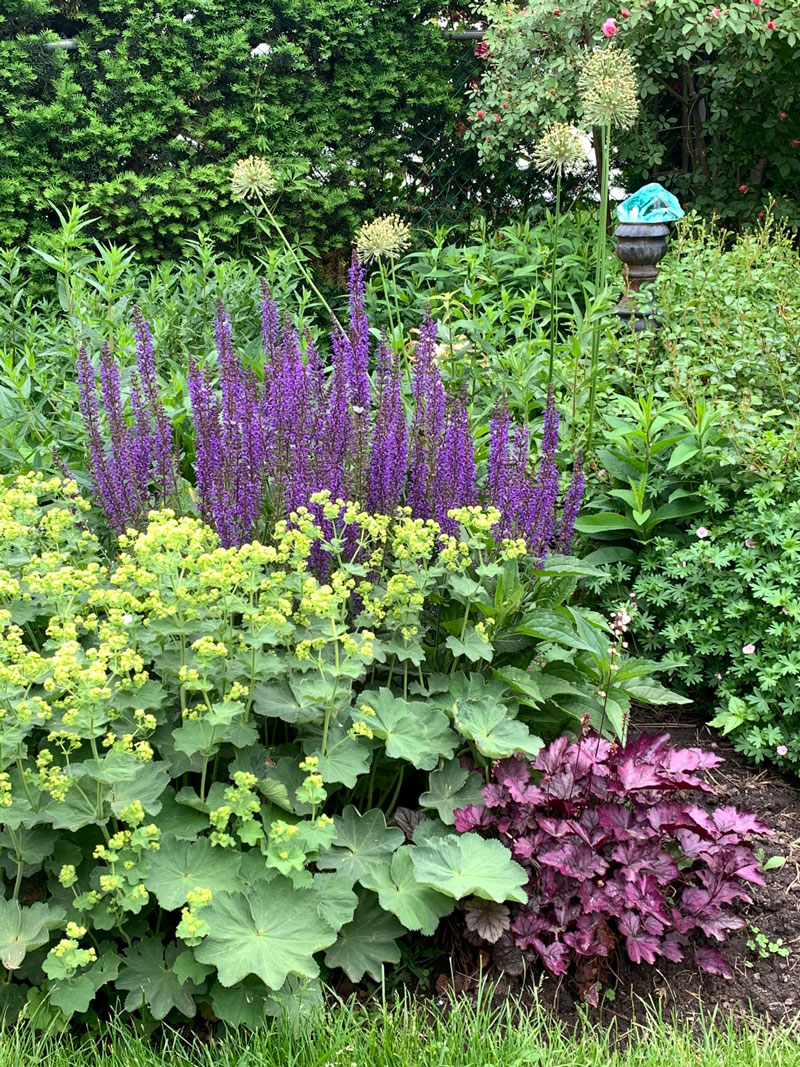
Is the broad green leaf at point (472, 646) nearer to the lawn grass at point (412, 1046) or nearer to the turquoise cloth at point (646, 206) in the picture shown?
the lawn grass at point (412, 1046)

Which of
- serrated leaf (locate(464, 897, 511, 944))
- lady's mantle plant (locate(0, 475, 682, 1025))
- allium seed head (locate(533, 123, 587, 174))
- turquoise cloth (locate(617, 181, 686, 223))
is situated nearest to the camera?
lady's mantle plant (locate(0, 475, 682, 1025))

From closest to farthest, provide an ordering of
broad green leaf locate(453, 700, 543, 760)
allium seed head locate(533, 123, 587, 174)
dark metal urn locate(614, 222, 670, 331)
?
broad green leaf locate(453, 700, 543, 760)
allium seed head locate(533, 123, 587, 174)
dark metal urn locate(614, 222, 670, 331)

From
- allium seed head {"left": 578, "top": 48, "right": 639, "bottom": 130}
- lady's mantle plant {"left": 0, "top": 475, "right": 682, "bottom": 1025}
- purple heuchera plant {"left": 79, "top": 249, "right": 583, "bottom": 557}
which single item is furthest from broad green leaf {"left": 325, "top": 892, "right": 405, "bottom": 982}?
allium seed head {"left": 578, "top": 48, "right": 639, "bottom": 130}

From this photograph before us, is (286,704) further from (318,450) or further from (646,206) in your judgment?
(646,206)

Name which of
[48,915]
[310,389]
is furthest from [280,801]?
[310,389]

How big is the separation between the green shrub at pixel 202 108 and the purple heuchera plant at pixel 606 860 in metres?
4.49

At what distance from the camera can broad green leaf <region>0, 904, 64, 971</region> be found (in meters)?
2.29

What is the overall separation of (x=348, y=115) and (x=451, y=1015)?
6273 mm

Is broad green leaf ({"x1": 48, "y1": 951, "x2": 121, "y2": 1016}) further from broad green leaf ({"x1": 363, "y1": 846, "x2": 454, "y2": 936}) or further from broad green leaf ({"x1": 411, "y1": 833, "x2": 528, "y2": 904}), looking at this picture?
broad green leaf ({"x1": 411, "y1": 833, "x2": 528, "y2": 904})

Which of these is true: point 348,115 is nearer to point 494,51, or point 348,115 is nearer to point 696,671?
point 494,51

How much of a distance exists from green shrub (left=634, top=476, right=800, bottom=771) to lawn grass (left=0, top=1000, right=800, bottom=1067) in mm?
1055

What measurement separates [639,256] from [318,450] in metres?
2.59

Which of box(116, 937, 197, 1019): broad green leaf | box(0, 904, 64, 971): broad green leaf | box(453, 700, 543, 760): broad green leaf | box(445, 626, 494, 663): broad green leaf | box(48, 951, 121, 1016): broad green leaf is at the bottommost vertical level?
box(116, 937, 197, 1019): broad green leaf

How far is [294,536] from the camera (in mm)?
2572
